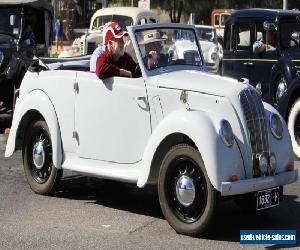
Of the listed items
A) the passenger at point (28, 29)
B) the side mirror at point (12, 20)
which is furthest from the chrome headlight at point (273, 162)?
the side mirror at point (12, 20)

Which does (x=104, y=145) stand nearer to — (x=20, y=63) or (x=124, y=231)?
(x=124, y=231)

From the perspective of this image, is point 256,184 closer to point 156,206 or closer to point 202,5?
point 156,206

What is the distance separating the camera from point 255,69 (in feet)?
40.5

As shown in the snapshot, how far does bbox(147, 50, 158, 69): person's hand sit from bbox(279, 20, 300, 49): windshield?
18.0 feet

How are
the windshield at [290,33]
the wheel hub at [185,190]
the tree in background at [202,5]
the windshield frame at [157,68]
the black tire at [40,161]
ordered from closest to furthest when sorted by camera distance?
the wheel hub at [185,190], the windshield frame at [157,68], the black tire at [40,161], the windshield at [290,33], the tree in background at [202,5]

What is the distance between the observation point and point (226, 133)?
5.92 metres

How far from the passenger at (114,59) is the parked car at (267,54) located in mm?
3781

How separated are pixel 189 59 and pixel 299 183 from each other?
7.03 feet

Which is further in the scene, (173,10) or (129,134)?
(173,10)

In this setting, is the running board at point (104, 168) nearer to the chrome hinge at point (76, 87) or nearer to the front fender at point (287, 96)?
the chrome hinge at point (76, 87)

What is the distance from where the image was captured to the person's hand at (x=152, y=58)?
6.88 metres

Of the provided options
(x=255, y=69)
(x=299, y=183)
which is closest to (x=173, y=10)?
(x=255, y=69)

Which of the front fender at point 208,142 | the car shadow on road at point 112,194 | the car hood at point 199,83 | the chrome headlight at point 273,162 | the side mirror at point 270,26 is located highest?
the side mirror at point 270,26

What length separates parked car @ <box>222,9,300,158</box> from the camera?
11.3m
